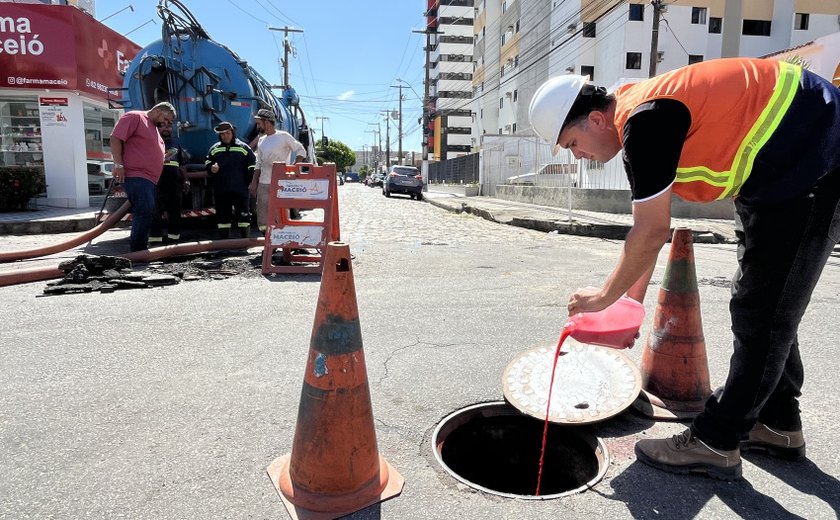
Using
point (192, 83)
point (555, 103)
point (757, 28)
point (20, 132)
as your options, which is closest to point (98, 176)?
point (20, 132)

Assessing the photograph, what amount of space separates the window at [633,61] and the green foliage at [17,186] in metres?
29.5

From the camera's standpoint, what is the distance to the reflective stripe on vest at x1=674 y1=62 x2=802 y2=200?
194 centimetres

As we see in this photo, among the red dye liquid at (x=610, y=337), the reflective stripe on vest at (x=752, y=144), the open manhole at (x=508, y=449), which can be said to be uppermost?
the reflective stripe on vest at (x=752, y=144)

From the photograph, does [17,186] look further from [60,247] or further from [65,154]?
[60,247]

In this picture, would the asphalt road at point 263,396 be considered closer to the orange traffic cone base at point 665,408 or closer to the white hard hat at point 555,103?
the orange traffic cone base at point 665,408

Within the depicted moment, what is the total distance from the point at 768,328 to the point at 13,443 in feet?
10.4

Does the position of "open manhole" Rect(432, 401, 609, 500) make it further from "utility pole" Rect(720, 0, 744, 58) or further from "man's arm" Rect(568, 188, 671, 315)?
"utility pole" Rect(720, 0, 744, 58)

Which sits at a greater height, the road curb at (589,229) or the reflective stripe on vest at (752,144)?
the reflective stripe on vest at (752,144)

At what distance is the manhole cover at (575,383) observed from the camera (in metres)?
2.68

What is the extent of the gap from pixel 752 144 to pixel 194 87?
8.94 m

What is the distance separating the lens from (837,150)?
194 cm

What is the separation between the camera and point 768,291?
6.63 feet

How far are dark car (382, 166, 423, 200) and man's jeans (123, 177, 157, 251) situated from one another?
62.9 feet

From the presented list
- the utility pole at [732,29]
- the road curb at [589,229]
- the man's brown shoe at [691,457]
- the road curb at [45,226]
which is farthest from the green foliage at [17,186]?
the utility pole at [732,29]
